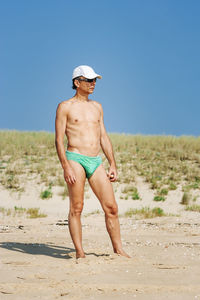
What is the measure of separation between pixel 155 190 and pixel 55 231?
7.51m

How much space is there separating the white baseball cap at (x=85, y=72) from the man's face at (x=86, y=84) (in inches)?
2.2

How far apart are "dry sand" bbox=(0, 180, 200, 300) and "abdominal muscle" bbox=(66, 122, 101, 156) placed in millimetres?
1428

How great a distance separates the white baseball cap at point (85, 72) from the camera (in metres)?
6.03

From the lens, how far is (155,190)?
54.4 feet

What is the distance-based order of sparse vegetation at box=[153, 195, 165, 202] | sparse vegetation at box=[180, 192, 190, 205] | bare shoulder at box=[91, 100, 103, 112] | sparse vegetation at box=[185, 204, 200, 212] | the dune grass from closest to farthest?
bare shoulder at box=[91, 100, 103, 112]
sparse vegetation at box=[185, 204, 200, 212]
sparse vegetation at box=[180, 192, 190, 205]
sparse vegetation at box=[153, 195, 165, 202]
the dune grass

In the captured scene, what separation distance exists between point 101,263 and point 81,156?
54.9 inches

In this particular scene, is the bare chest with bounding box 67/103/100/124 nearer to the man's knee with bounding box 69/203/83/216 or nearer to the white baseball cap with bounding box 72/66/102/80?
the white baseball cap with bounding box 72/66/102/80

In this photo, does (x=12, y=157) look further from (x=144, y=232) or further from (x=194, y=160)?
(x=144, y=232)

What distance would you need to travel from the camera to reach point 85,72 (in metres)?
6.03

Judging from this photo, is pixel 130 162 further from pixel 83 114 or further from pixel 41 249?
pixel 83 114

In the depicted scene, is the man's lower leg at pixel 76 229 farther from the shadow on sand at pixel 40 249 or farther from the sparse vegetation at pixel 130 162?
the sparse vegetation at pixel 130 162

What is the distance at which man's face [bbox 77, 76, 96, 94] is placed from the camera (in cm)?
607

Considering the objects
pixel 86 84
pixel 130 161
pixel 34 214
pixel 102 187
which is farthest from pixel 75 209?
pixel 130 161

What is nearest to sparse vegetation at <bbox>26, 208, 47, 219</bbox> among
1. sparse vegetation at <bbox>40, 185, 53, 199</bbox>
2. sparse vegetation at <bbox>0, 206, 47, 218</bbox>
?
sparse vegetation at <bbox>0, 206, 47, 218</bbox>
